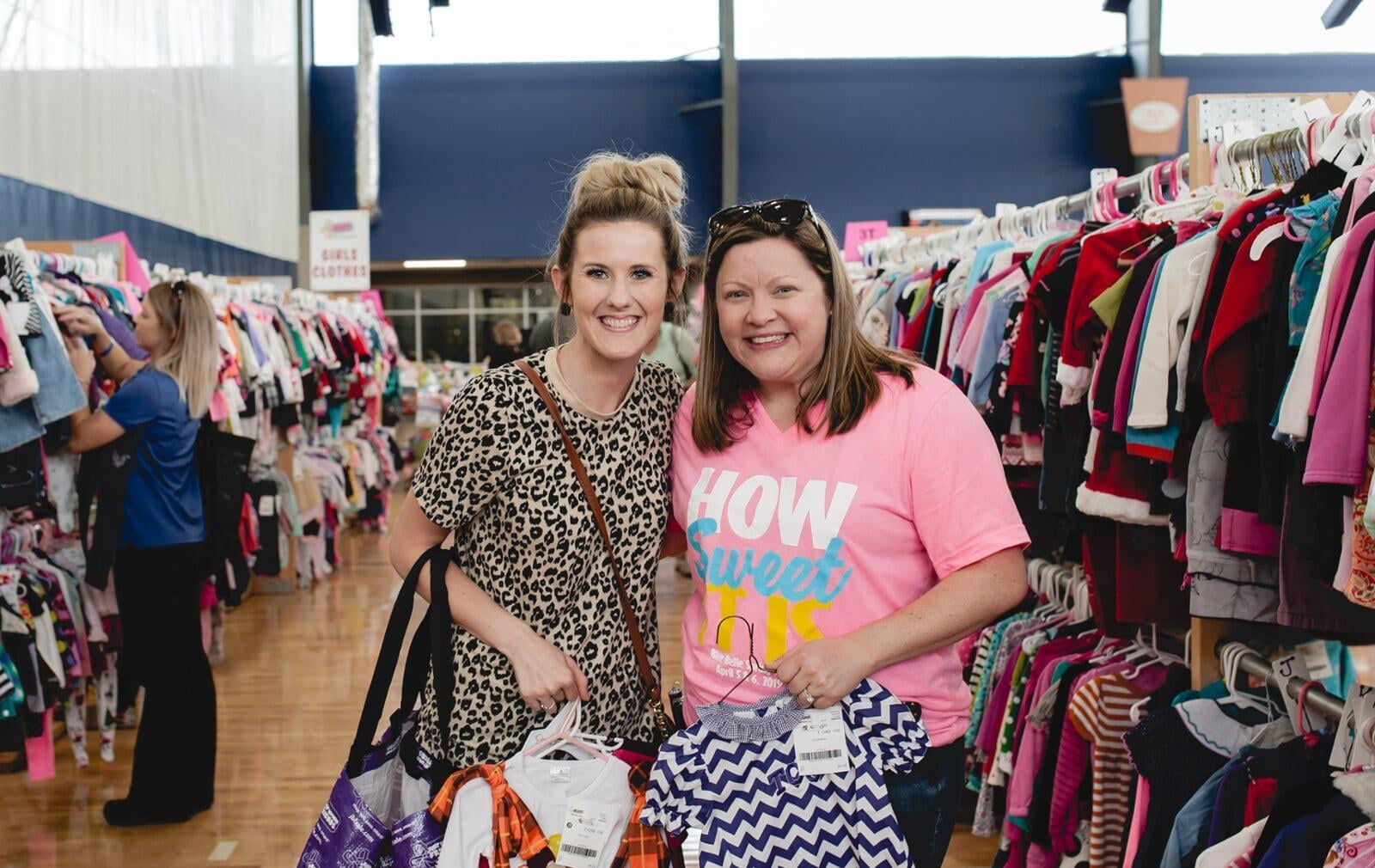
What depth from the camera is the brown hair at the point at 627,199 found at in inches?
68.9

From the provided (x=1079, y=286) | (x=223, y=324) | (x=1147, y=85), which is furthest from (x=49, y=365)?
(x=1147, y=85)

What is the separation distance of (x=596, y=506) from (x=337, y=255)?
368 inches

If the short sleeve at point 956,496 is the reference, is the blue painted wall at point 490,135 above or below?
above

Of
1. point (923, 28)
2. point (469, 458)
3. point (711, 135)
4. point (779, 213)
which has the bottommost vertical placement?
point (469, 458)

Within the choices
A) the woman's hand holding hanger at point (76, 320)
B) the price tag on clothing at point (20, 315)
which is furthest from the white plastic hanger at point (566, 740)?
the woman's hand holding hanger at point (76, 320)

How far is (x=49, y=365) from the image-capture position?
359 centimetres

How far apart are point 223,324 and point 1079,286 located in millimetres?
4386

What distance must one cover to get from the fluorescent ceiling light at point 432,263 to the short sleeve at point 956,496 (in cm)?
1336

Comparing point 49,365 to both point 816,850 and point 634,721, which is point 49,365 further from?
point 816,850

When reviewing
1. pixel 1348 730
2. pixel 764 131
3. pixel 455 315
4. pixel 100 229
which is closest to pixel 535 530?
pixel 1348 730

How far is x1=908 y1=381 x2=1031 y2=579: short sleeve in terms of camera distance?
1594 mm

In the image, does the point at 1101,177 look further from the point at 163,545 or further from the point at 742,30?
the point at 742,30

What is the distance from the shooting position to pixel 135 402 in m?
3.81

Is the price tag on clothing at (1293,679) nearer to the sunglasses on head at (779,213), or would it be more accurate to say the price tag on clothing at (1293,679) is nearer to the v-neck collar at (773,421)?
the v-neck collar at (773,421)
